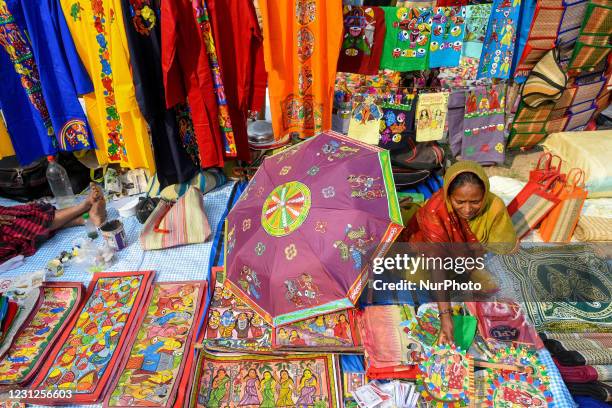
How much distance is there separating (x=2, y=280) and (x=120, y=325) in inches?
46.4

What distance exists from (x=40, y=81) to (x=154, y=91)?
1023 millimetres

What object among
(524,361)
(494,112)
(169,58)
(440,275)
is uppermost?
(169,58)

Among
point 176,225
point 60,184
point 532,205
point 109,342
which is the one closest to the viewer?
point 109,342

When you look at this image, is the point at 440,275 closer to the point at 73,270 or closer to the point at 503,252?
the point at 503,252

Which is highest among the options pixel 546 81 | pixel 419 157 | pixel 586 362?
pixel 546 81

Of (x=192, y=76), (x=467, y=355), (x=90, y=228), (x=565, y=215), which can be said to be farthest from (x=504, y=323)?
(x=90, y=228)

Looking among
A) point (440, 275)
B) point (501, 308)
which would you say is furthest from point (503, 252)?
point (440, 275)

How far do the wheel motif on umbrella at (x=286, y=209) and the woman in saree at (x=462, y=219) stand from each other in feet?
2.94

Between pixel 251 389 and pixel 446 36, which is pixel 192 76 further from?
pixel 251 389

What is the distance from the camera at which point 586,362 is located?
2014mm

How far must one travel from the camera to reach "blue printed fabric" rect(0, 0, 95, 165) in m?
3.05

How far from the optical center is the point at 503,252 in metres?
2.66

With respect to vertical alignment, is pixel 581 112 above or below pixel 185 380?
above

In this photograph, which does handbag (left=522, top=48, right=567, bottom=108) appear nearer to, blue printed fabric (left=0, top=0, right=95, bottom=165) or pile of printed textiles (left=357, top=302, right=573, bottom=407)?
pile of printed textiles (left=357, top=302, right=573, bottom=407)
